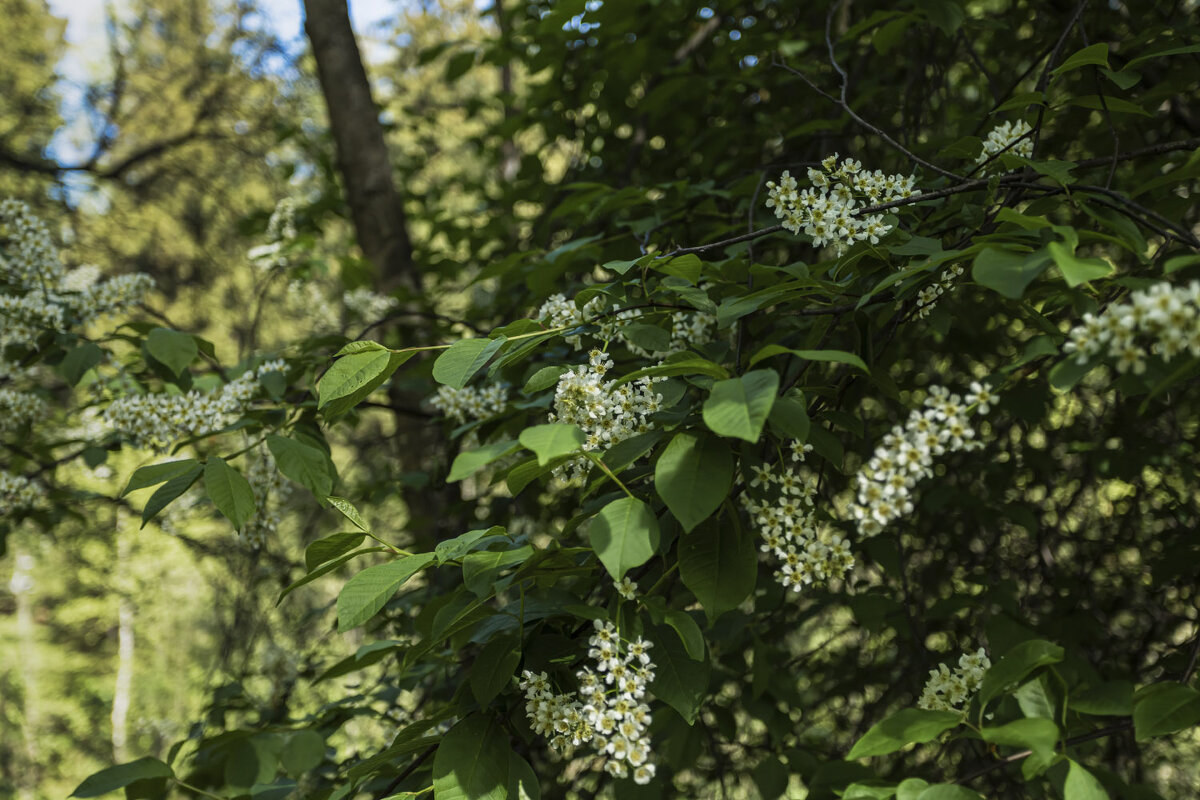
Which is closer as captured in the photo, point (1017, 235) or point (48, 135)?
point (1017, 235)

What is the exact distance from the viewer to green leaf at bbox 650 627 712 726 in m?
1.11

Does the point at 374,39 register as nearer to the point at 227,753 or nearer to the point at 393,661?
the point at 393,661

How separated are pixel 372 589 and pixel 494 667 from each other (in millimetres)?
231

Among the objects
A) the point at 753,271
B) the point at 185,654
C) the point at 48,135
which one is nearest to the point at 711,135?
the point at 753,271

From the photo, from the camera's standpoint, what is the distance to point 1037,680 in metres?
1.06

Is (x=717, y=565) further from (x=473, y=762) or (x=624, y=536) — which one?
(x=473, y=762)

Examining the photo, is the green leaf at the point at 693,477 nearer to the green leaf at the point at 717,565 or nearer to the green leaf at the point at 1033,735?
the green leaf at the point at 717,565

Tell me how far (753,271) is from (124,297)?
1969 mm

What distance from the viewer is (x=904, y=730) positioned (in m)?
1.03

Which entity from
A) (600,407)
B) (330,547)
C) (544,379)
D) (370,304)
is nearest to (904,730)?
(600,407)

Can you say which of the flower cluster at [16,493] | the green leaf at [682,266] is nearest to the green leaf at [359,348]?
the green leaf at [682,266]

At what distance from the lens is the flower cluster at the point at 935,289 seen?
48.6 inches

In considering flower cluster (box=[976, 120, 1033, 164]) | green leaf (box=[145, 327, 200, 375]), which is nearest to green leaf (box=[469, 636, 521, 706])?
green leaf (box=[145, 327, 200, 375])

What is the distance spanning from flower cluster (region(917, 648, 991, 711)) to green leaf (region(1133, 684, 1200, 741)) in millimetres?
249
